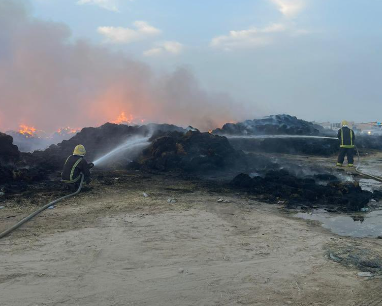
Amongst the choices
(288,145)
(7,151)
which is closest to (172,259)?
(7,151)

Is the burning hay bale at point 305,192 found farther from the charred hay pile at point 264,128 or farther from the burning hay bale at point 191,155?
the charred hay pile at point 264,128

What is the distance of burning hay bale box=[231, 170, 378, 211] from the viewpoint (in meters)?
9.17

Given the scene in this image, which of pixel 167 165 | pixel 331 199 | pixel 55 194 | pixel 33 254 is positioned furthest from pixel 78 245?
pixel 167 165

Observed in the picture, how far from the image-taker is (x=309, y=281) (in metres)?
4.33

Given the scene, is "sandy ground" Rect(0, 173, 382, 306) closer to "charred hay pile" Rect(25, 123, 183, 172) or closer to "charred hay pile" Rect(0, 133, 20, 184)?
"charred hay pile" Rect(0, 133, 20, 184)

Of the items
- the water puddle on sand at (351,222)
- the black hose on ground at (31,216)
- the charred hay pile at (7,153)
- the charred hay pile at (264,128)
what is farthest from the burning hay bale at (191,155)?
the charred hay pile at (264,128)

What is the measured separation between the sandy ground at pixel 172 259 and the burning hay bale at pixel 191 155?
22.3 ft

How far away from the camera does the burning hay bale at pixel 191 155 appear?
15.0m

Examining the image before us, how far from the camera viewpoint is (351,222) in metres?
7.50

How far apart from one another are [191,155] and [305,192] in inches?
254

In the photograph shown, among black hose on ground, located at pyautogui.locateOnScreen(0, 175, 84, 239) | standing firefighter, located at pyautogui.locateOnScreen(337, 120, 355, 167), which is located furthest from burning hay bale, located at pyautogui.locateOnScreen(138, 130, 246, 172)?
black hose on ground, located at pyautogui.locateOnScreen(0, 175, 84, 239)

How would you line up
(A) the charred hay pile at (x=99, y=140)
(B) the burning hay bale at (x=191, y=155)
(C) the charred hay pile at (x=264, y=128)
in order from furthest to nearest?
1. (C) the charred hay pile at (x=264, y=128)
2. (A) the charred hay pile at (x=99, y=140)
3. (B) the burning hay bale at (x=191, y=155)

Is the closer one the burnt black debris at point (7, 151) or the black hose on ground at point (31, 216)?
the black hose on ground at point (31, 216)

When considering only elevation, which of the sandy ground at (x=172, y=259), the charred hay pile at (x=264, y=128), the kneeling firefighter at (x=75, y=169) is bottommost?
the sandy ground at (x=172, y=259)
